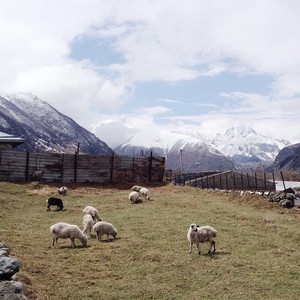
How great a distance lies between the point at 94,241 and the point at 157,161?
3062 centimetres

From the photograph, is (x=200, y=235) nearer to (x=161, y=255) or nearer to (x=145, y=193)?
(x=161, y=255)

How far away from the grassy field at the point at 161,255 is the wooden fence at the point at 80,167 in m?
11.6

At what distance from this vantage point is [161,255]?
18.7m

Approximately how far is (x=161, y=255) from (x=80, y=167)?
31140 millimetres

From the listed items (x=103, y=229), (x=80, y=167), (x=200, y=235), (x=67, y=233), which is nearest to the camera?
(x=200, y=235)

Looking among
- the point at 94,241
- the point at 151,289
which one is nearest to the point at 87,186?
the point at 94,241

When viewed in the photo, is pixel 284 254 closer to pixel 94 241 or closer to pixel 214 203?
pixel 94 241

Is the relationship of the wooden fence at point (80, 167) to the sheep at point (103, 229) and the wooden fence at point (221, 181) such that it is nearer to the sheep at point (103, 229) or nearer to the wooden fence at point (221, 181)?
the wooden fence at point (221, 181)

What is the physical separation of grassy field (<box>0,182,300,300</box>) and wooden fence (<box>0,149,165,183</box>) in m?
11.6

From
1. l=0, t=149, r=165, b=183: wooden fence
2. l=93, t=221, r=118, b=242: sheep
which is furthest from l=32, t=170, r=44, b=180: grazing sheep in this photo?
l=93, t=221, r=118, b=242: sheep

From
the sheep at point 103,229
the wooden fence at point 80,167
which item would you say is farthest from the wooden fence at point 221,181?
the sheep at point 103,229

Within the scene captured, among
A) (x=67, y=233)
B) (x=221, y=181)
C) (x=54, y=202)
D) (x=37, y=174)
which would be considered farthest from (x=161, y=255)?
(x=221, y=181)

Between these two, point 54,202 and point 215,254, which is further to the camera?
point 54,202

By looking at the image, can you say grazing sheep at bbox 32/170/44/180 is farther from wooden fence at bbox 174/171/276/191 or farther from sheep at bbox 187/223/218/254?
sheep at bbox 187/223/218/254
